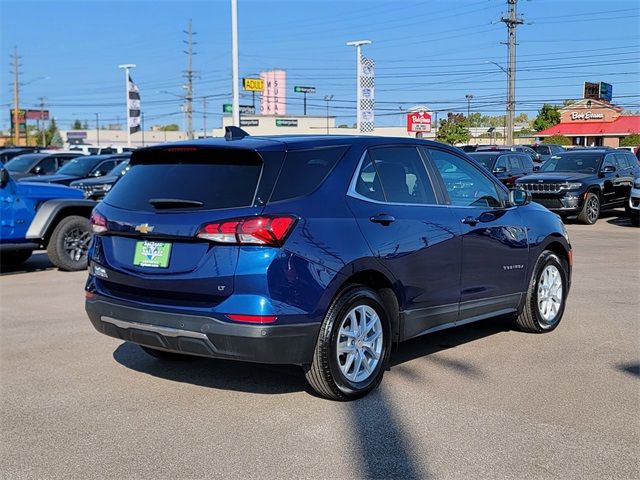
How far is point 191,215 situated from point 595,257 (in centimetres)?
967

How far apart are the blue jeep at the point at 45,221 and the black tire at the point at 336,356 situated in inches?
289

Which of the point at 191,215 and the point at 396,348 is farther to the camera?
the point at 396,348

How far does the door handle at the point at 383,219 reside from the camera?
5131mm

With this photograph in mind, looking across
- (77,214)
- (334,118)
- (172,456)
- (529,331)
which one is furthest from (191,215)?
(334,118)

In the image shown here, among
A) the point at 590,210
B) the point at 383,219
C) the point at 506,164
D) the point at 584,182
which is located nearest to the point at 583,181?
the point at 584,182

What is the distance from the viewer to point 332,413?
4816 millimetres

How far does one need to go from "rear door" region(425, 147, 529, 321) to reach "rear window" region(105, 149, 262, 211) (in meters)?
1.86

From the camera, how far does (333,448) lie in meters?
4.23

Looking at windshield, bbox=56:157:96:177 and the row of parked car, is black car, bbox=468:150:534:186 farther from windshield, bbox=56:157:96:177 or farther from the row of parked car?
windshield, bbox=56:157:96:177

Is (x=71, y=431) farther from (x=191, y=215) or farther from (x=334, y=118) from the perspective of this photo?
(x=334, y=118)

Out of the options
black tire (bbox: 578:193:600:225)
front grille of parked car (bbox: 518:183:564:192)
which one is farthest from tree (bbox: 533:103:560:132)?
front grille of parked car (bbox: 518:183:564:192)

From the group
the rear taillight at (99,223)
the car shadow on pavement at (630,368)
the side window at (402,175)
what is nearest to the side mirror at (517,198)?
the side window at (402,175)

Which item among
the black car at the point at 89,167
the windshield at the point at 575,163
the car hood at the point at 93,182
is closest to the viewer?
the car hood at the point at 93,182

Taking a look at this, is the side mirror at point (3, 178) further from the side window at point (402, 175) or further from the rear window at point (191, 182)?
the side window at point (402, 175)
